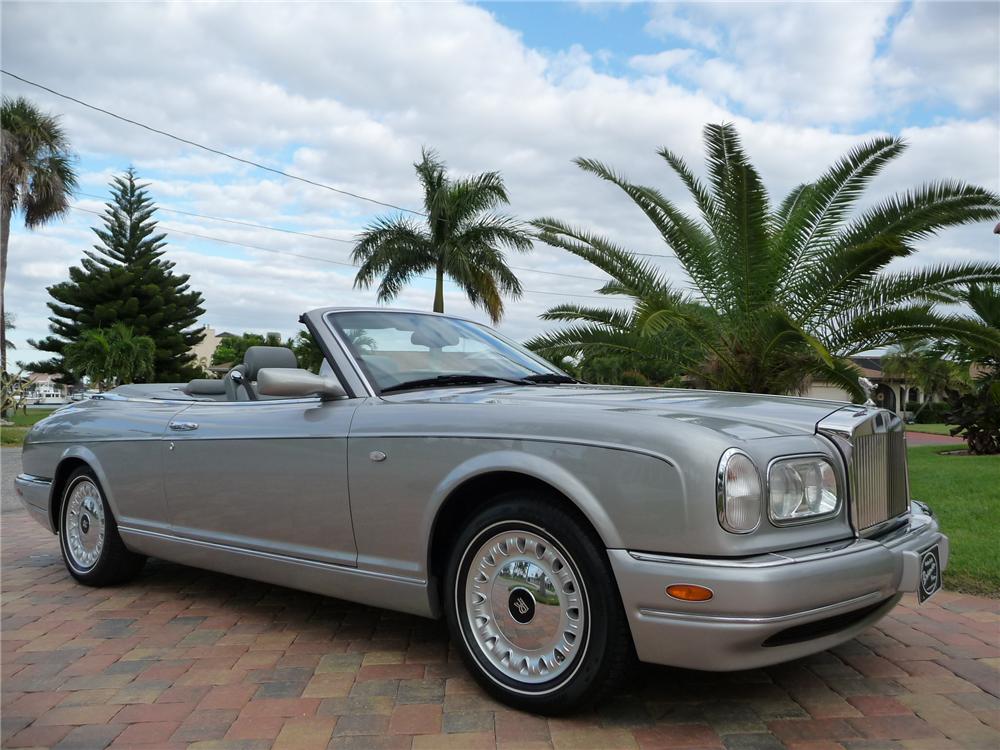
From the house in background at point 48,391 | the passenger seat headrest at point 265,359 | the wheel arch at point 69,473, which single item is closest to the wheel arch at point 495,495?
the passenger seat headrest at point 265,359

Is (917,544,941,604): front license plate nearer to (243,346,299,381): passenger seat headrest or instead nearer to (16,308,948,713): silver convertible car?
(16,308,948,713): silver convertible car

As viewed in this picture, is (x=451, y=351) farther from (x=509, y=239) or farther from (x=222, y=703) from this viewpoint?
(x=509, y=239)

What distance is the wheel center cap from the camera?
3.07 m

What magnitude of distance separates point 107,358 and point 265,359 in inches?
1384

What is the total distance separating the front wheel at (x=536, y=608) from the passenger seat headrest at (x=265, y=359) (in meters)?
2.07

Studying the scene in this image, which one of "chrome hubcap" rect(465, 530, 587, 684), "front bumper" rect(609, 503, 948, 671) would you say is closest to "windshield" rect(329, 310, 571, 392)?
"chrome hubcap" rect(465, 530, 587, 684)

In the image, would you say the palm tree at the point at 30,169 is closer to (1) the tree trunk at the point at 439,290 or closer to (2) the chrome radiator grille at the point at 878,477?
(1) the tree trunk at the point at 439,290

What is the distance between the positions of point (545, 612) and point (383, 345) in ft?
5.24

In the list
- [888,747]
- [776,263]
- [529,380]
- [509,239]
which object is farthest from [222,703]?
[509,239]

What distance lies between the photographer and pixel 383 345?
408 cm

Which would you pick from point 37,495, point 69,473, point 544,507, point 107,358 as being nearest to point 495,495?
point 544,507

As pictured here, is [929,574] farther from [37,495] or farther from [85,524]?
[37,495]

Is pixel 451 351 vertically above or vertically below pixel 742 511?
above

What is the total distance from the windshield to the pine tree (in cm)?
4483
